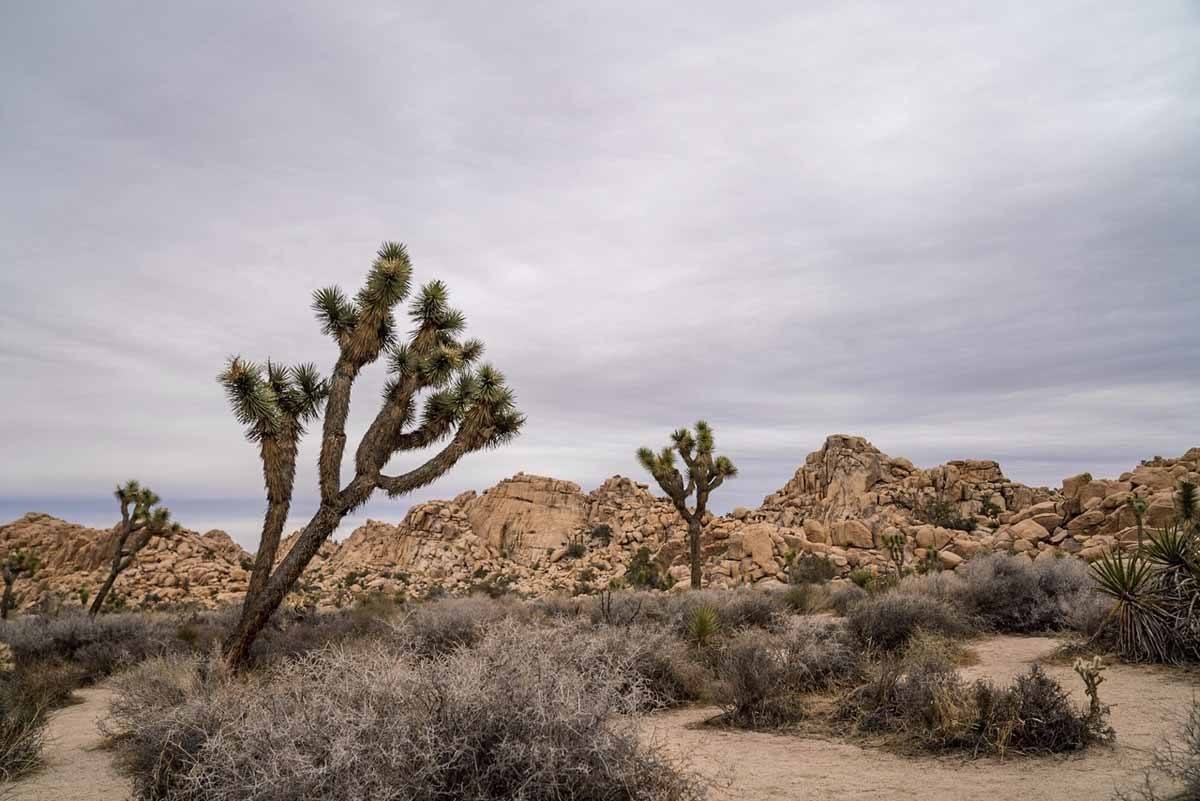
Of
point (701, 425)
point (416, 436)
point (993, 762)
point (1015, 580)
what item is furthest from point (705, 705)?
point (701, 425)

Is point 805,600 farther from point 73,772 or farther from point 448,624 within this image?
point 73,772

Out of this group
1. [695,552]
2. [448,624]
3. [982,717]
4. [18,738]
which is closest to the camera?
[982,717]

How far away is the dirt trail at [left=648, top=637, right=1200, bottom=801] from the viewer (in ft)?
19.8

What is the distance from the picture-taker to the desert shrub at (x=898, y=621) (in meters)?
12.8

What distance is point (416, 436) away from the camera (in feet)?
51.5

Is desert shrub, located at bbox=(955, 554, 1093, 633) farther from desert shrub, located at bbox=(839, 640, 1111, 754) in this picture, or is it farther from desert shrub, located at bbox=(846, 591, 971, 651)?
desert shrub, located at bbox=(839, 640, 1111, 754)

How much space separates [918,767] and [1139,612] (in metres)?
6.74

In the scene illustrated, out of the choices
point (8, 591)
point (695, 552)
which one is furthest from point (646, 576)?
point (8, 591)

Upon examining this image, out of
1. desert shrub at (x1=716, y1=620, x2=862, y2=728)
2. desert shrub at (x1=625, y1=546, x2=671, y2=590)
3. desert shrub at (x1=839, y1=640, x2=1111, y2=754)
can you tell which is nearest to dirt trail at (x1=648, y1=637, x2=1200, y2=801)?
desert shrub at (x1=839, y1=640, x2=1111, y2=754)

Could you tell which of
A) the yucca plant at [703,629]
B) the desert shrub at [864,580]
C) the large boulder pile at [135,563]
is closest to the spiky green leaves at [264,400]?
the yucca plant at [703,629]

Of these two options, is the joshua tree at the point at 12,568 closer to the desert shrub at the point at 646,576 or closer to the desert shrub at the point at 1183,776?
the desert shrub at the point at 646,576

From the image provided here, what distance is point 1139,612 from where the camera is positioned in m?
11.0

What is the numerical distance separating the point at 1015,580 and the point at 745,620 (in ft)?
20.8

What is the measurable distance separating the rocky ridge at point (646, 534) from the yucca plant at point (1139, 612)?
14.9 metres
